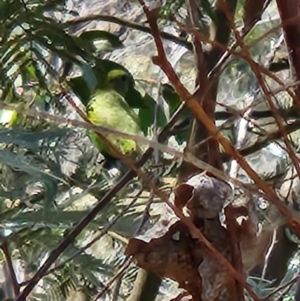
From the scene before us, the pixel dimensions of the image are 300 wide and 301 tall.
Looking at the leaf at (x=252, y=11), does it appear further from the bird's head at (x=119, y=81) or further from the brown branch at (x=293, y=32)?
the bird's head at (x=119, y=81)

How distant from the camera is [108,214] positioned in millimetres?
665

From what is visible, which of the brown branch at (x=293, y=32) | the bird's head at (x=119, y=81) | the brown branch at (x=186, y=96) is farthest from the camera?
the bird's head at (x=119, y=81)

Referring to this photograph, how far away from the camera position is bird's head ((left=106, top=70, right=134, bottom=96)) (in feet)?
2.02

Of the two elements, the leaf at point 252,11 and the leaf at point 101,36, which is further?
the leaf at point 101,36

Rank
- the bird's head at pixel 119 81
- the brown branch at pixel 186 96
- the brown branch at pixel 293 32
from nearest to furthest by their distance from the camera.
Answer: the brown branch at pixel 186 96 < the brown branch at pixel 293 32 < the bird's head at pixel 119 81

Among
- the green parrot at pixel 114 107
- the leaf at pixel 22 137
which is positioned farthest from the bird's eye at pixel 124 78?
Answer: the leaf at pixel 22 137

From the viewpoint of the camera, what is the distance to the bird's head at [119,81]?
2.02 feet

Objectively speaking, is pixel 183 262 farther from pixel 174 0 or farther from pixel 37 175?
pixel 174 0

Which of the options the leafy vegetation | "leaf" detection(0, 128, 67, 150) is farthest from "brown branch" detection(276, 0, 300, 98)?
"leaf" detection(0, 128, 67, 150)

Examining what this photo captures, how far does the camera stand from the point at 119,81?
2.02 feet

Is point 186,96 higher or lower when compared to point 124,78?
lower

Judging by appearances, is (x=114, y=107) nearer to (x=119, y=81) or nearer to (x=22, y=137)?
(x=119, y=81)

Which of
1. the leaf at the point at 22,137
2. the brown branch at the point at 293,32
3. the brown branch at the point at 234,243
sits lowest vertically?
the brown branch at the point at 234,243

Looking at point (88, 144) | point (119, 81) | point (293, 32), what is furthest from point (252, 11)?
point (88, 144)
